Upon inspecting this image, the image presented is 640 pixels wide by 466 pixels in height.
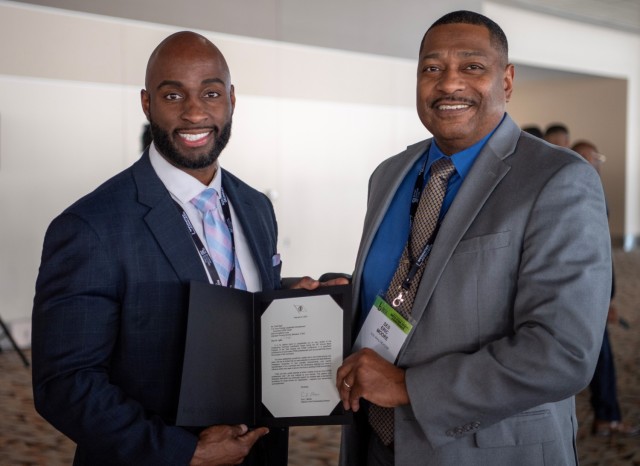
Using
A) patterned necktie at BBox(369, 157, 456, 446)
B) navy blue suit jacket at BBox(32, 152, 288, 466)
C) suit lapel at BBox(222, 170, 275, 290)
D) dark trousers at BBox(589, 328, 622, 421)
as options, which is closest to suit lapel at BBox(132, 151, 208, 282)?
navy blue suit jacket at BBox(32, 152, 288, 466)

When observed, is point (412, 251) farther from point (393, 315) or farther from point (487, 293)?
point (487, 293)

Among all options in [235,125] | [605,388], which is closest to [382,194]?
[605,388]

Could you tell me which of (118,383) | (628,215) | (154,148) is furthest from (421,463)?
(628,215)

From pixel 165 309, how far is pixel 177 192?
14.0 inches

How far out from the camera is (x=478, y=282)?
1.76 meters

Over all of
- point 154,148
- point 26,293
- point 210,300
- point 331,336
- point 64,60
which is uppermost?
point 64,60

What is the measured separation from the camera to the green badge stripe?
187 centimetres

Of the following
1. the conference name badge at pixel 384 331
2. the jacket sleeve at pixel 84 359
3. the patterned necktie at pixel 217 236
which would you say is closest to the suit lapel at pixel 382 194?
the conference name badge at pixel 384 331

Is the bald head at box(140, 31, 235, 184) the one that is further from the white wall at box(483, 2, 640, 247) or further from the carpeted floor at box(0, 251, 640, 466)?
the white wall at box(483, 2, 640, 247)

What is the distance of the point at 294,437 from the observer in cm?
499

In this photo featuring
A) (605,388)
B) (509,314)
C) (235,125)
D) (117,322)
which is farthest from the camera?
(235,125)

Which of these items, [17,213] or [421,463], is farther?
[17,213]

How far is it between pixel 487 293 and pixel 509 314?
0.08 m

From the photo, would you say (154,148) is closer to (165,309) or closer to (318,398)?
(165,309)
